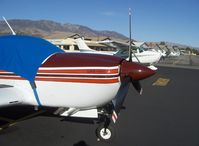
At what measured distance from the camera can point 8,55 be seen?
16.1 ft

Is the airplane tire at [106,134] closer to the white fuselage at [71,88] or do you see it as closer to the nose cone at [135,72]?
the white fuselage at [71,88]

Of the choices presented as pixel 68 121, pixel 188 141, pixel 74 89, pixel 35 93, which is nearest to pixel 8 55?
pixel 35 93

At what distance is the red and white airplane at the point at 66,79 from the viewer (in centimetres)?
456

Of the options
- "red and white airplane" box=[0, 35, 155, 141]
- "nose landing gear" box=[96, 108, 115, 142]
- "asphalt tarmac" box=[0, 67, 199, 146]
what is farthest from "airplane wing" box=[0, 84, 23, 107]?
"nose landing gear" box=[96, 108, 115, 142]

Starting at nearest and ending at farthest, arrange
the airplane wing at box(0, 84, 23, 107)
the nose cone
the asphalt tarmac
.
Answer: the airplane wing at box(0, 84, 23, 107)
the nose cone
the asphalt tarmac

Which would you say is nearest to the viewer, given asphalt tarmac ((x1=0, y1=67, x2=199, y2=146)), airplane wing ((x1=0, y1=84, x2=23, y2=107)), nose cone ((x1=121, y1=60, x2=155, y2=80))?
airplane wing ((x1=0, y1=84, x2=23, y2=107))

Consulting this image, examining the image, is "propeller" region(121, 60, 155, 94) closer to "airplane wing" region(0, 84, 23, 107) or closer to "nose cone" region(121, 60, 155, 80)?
"nose cone" region(121, 60, 155, 80)

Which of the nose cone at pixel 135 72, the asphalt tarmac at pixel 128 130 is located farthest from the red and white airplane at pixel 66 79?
the asphalt tarmac at pixel 128 130

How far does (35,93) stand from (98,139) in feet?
4.78

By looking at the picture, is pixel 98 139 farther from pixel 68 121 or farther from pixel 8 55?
pixel 8 55

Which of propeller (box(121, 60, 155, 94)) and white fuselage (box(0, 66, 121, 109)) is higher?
propeller (box(121, 60, 155, 94))

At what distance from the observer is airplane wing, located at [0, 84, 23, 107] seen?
4371mm

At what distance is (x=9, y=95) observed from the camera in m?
4.54

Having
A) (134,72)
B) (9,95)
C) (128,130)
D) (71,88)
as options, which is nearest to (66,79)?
(71,88)
